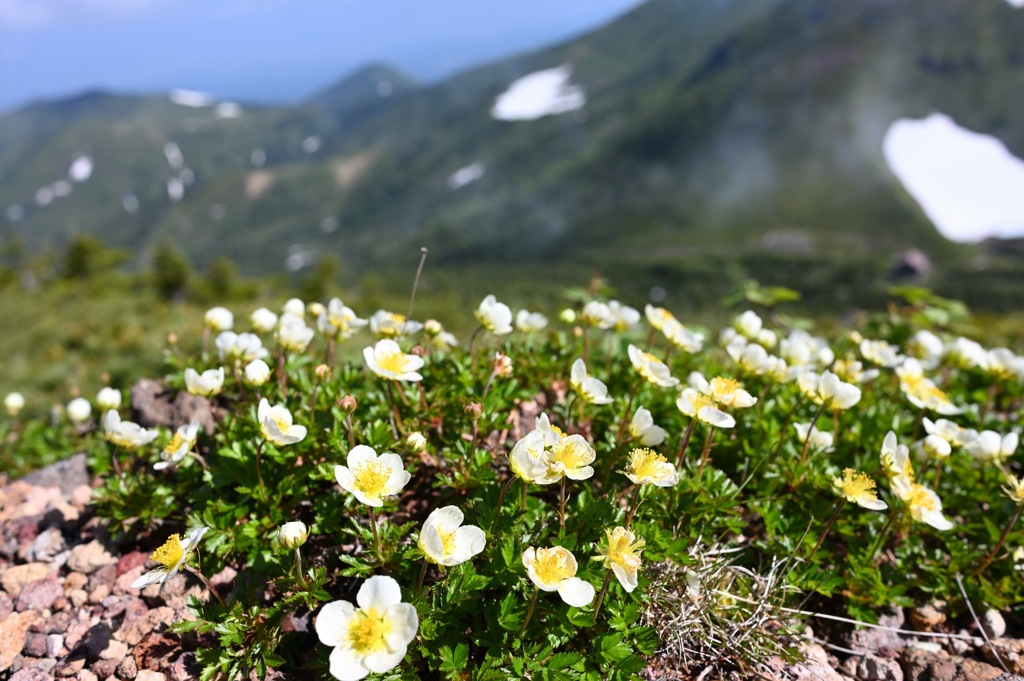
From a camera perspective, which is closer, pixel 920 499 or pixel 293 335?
pixel 920 499

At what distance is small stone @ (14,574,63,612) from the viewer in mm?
3088

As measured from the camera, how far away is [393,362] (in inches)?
118

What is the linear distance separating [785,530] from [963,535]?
1.38 m

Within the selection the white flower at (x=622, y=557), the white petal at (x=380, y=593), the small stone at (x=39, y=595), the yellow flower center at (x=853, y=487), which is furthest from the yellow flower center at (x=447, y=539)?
the small stone at (x=39, y=595)

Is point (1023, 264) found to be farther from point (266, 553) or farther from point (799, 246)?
point (266, 553)

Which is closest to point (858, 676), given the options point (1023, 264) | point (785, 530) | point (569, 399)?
point (785, 530)

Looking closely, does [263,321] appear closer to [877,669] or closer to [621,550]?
[621,550]

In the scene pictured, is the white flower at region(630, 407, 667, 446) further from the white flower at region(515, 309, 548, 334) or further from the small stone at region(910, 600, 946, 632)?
the small stone at region(910, 600, 946, 632)

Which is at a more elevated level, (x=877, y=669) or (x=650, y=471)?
(x=650, y=471)

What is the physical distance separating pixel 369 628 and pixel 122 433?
196cm

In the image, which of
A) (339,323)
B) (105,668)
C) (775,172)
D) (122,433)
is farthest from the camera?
(775,172)

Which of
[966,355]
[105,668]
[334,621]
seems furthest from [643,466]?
[966,355]

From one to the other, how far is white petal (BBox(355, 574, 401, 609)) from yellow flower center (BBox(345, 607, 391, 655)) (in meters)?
0.03

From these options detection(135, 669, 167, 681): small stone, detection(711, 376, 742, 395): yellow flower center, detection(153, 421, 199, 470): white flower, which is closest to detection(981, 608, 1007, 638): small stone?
detection(711, 376, 742, 395): yellow flower center
